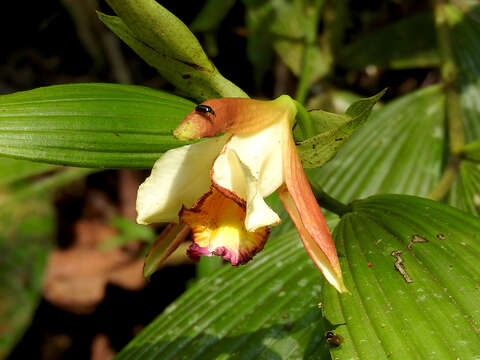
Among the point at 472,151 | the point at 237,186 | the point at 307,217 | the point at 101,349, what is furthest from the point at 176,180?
the point at 101,349

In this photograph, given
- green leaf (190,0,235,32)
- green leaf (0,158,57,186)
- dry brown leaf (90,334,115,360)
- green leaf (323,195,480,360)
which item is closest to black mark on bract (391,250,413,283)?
green leaf (323,195,480,360)

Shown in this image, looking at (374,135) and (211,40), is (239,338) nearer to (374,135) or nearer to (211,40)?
(374,135)

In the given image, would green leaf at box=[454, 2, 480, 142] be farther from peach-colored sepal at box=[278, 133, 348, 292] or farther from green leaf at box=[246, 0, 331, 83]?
peach-colored sepal at box=[278, 133, 348, 292]

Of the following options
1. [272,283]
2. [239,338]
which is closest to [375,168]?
[272,283]

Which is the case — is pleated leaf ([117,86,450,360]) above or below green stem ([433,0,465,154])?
below

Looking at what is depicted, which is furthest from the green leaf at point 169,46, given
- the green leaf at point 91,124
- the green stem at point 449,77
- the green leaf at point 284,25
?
the green leaf at point 284,25

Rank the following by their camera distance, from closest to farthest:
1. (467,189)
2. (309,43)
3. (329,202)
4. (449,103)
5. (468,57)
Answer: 1. (329,202)
2. (467,189)
3. (449,103)
4. (468,57)
5. (309,43)

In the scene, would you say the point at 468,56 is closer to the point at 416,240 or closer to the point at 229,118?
the point at 416,240
